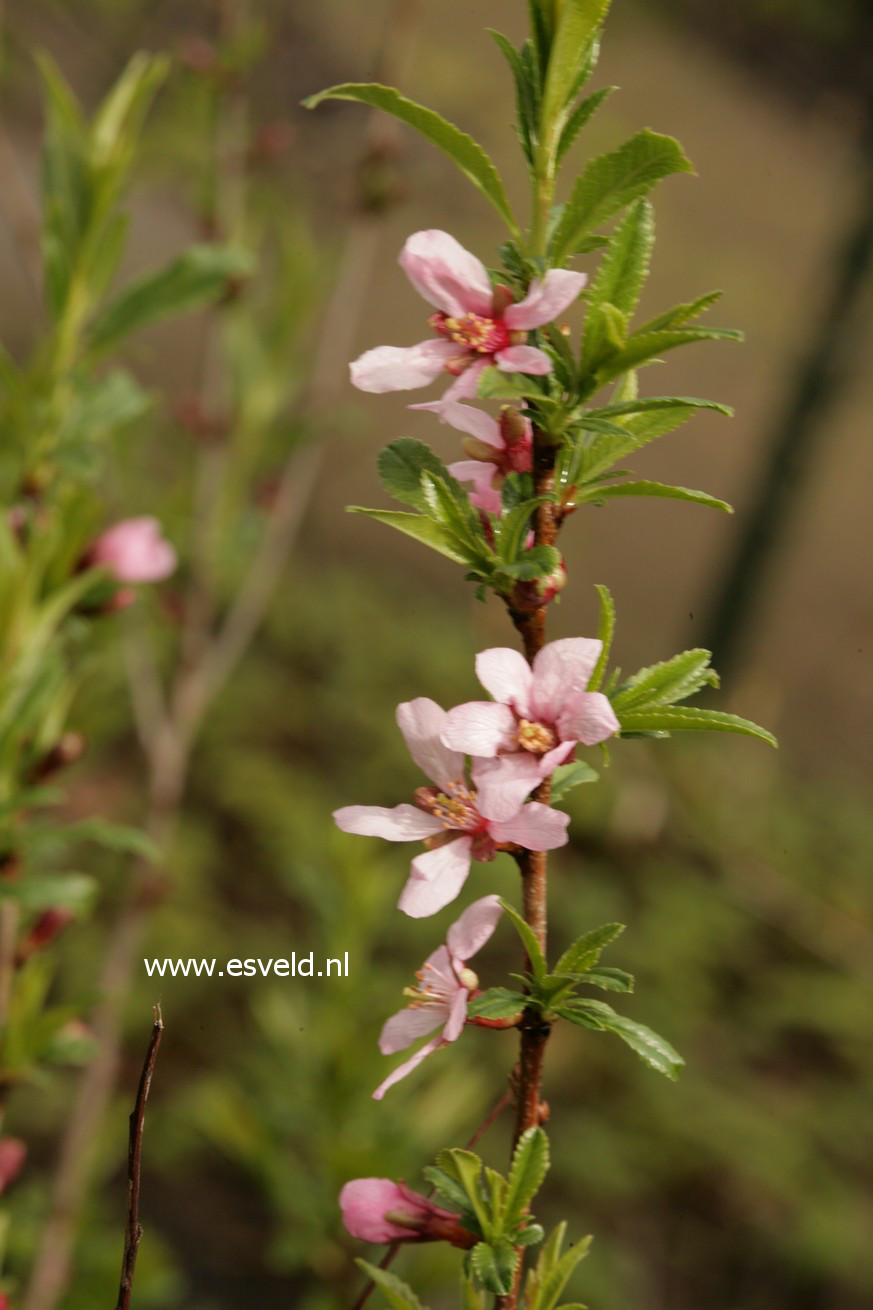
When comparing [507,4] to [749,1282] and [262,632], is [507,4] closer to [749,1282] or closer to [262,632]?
[262,632]

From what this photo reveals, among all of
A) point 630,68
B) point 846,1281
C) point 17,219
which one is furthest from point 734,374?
point 17,219

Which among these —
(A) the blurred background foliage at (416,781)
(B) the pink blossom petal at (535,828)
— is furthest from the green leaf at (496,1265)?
(A) the blurred background foliage at (416,781)

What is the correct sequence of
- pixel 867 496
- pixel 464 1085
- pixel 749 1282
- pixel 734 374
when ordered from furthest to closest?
pixel 867 496, pixel 734 374, pixel 749 1282, pixel 464 1085

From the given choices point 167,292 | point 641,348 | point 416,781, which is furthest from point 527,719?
point 416,781

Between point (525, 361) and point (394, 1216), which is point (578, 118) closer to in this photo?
point (525, 361)

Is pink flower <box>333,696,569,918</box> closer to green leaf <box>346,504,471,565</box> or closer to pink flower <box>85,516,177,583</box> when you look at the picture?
green leaf <box>346,504,471,565</box>

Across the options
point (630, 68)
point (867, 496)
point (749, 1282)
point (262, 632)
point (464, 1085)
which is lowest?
point (749, 1282)

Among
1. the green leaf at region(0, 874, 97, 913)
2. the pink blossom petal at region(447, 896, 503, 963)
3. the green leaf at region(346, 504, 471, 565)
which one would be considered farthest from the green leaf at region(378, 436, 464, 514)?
the green leaf at region(0, 874, 97, 913)
